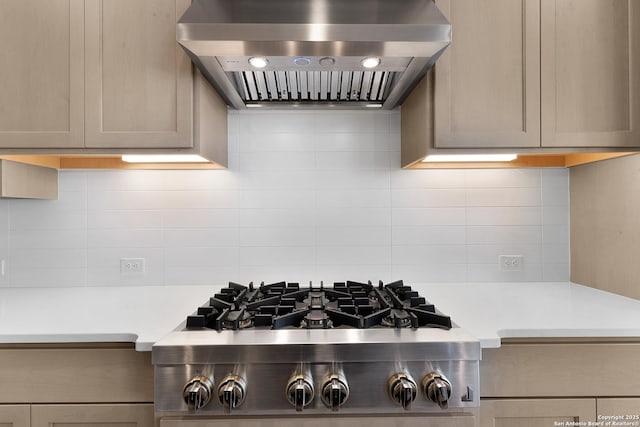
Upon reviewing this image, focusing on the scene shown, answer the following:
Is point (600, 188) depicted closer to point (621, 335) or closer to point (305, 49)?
point (621, 335)

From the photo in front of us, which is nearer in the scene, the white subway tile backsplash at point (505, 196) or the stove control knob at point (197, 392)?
the stove control knob at point (197, 392)

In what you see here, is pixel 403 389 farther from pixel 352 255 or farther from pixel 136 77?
pixel 136 77

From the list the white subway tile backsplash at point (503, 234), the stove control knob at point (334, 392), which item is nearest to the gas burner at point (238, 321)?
the stove control knob at point (334, 392)

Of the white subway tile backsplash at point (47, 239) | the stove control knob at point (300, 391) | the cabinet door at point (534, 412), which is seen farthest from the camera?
the white subway tile backsplash at point (47, 239)

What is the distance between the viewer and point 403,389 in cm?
91

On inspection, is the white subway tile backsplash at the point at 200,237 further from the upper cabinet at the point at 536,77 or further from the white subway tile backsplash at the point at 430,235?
the upper cabinet at the point at 536,77

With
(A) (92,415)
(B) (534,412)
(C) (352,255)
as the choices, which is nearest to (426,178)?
(C) (352,255)

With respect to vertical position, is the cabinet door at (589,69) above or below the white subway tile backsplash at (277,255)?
above

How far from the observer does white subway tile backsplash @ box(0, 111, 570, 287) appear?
169 centimetres

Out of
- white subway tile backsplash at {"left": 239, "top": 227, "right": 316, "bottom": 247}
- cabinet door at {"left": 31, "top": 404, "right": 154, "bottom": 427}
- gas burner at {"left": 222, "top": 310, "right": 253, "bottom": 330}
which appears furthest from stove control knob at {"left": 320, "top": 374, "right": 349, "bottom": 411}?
white subway tile backsplash at {"left": 239, "top": 227, "right": 316, "bottom": 247}

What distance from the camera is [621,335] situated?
1049mm

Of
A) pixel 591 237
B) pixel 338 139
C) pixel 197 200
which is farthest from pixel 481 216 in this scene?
pixel 197 200

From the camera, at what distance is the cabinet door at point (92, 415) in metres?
1.03

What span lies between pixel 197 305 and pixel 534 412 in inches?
43.6
